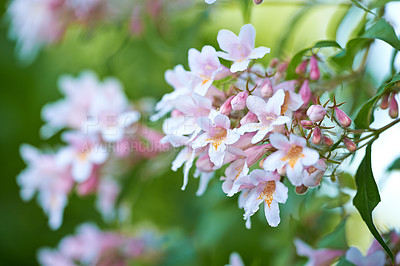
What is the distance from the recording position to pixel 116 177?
1.15 metres

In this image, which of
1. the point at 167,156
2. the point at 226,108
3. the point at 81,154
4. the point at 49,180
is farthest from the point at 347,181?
the point at 49,180

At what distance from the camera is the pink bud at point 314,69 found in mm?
698

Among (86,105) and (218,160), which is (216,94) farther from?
(86,105)

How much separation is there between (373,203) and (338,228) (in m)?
0.17

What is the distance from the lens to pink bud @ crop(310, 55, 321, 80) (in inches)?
27.5

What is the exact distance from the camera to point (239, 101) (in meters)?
0.62

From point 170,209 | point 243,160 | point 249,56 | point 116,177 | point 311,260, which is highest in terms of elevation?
point 249,56

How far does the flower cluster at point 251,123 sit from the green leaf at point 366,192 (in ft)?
0.24

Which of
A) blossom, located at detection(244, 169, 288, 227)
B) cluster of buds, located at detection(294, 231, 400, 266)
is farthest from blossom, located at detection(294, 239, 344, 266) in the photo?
blossom, located at detection(244, 169, 288, 227)

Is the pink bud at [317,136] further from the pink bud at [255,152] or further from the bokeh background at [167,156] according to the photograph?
the bokeh background at [167,156]

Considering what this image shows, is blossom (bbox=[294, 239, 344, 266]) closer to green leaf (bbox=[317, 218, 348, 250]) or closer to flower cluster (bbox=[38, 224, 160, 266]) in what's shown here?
green leaf (bbox=[317, 218, 348, 250])

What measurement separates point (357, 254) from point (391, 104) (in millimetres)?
224

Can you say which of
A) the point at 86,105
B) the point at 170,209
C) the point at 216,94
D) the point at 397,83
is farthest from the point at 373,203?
the point at 170,209

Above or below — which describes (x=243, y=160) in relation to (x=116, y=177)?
above
